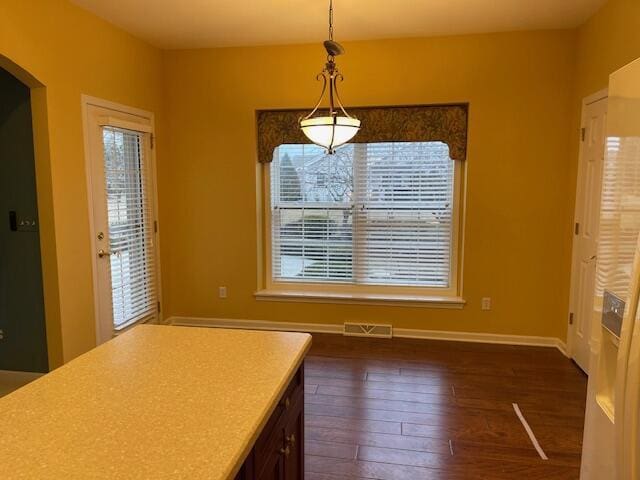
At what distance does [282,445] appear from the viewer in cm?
151

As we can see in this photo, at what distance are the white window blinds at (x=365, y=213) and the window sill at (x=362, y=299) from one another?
14cm

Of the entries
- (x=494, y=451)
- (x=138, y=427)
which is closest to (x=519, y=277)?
(x=494, y=451)

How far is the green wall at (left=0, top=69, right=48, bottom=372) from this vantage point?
3.15 metres

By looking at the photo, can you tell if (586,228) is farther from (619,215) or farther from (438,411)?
(619,215)

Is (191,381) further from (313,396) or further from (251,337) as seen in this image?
(313,396)

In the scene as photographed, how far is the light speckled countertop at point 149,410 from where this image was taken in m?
0.99

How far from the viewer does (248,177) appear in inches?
173

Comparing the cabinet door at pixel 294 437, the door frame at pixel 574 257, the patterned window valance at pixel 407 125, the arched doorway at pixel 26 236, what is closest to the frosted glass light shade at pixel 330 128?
the cabinet door at pixel 294 437

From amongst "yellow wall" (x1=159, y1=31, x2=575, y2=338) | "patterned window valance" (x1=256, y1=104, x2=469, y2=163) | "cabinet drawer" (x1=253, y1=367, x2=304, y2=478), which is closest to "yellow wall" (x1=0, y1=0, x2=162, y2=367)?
"yellow wall" (x1=159, y1=31, x2=575, y2=338)

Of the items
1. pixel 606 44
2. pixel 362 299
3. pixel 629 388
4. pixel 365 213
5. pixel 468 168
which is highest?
pixel 606 44

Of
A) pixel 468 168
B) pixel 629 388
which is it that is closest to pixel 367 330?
pixel 468 168

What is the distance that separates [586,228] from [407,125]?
5.56 feet

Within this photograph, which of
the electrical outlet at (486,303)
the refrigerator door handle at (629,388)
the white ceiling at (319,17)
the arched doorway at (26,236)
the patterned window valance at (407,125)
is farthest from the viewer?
the electrical outlet at (486,303)

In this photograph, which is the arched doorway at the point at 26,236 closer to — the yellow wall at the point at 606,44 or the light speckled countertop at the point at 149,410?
the light speckled countertop at the point at 149,410
